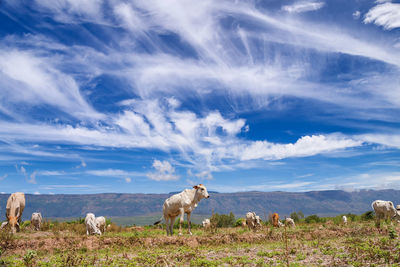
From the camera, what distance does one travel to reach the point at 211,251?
53.4 ft

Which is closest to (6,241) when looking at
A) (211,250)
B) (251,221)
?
(211,250)

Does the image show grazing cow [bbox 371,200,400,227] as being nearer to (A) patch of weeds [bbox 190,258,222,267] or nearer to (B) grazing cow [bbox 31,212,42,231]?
(A) patch of weeds [bbox 190,258,222,267]

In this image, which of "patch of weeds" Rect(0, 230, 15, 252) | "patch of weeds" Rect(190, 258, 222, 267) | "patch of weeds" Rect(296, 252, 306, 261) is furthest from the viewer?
"patch of weeds" Rect(0, 230, 15, 252)

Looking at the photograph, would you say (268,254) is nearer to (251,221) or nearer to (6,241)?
(6,241)

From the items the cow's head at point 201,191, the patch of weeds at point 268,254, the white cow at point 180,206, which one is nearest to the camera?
the patch of weeds at point 268,254

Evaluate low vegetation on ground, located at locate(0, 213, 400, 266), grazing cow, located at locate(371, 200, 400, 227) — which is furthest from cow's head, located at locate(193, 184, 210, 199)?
grazing cow, located at locate(371, 200, 400, 227)

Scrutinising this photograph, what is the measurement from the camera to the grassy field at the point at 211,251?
13.0 meters

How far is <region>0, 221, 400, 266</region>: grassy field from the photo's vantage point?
13.0 meters

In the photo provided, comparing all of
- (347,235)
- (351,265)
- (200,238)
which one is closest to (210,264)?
(351,265)

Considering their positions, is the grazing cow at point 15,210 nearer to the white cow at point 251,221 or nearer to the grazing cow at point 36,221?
the grazing cow at point 36,221

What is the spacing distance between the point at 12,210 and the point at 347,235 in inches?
1078

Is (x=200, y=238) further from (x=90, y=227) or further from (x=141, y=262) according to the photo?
(x=90, y=227)

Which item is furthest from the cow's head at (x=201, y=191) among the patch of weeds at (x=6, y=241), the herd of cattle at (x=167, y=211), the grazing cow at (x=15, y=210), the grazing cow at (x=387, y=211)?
the grazing cow at (x=387, y=211)

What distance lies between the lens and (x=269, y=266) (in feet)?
40.5
